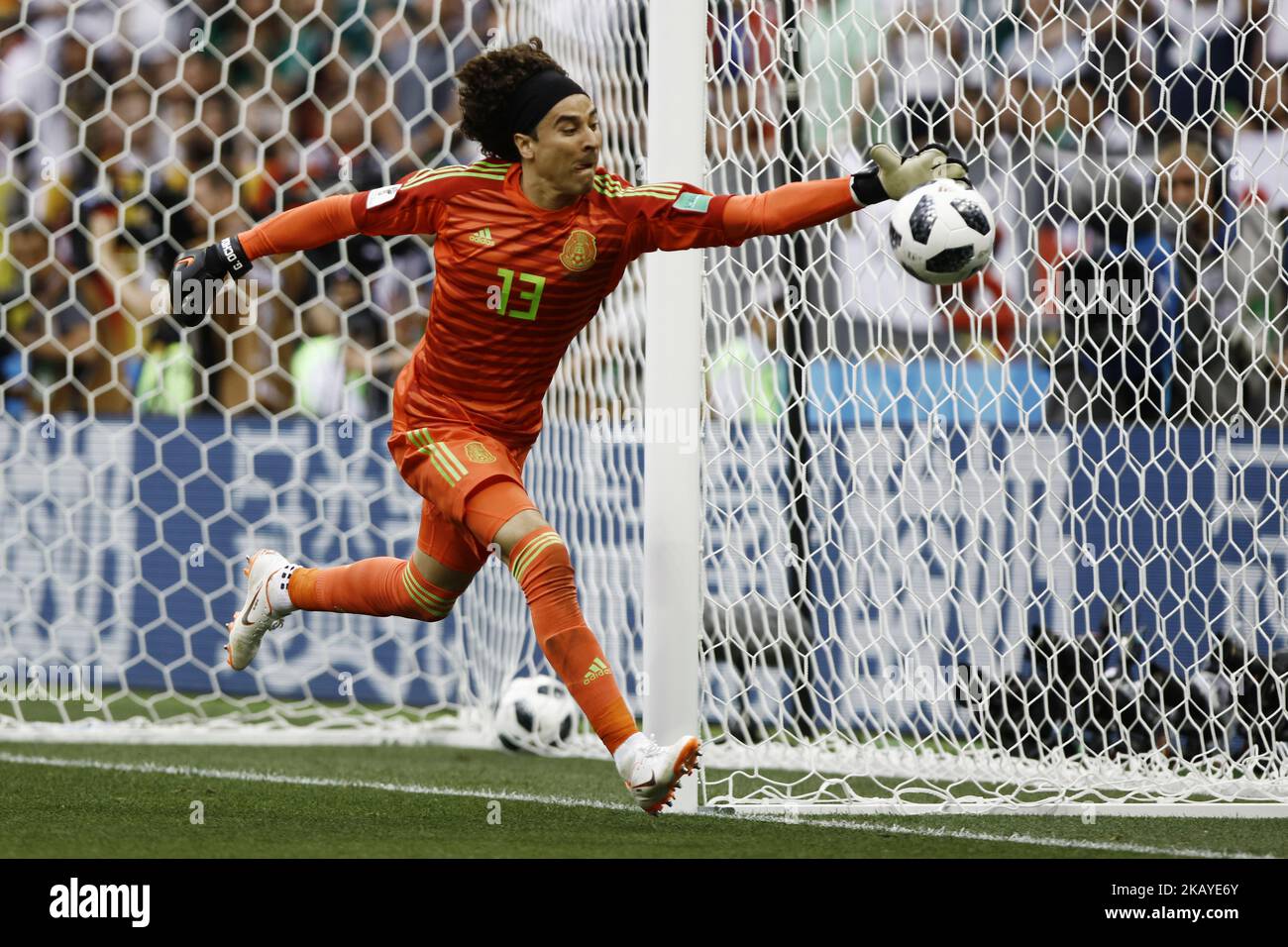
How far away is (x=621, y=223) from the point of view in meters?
4.54

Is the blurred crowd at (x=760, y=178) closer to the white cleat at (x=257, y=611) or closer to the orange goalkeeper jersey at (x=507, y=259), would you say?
the orange goalkeeper jersey at (x=507, y=259)

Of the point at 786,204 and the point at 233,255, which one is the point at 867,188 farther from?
the point at 233,255

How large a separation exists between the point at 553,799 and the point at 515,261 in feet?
5.95

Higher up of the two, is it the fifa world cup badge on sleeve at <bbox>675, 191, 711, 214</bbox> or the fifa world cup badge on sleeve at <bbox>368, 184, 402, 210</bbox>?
the fifa world cup badge on sleeve at <bbox>368, 184, 402, 210</bbox>

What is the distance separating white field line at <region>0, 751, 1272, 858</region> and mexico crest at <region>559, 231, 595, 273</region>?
1649 millimetres

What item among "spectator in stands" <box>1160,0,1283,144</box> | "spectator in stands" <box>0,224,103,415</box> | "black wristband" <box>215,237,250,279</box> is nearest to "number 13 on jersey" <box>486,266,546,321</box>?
"black wristband" <box>215,237,250,279</box>

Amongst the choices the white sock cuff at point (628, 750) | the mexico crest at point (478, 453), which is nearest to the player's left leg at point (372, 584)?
the mexico crest at point (478, 453)

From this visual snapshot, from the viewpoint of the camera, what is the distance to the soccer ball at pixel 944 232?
4.09 meters

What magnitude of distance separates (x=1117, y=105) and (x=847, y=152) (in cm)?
131

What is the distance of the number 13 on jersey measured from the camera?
449 cm

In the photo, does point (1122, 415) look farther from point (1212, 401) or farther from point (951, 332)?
point (951, 332)

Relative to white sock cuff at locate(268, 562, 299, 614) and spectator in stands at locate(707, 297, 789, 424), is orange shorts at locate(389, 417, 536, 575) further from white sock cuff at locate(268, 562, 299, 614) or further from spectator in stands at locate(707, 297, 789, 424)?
spectator in stands at locate(707, 297, 789, 424)

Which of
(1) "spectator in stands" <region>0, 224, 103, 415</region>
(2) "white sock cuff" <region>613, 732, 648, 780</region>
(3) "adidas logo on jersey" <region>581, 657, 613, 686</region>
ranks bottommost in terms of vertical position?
(2) "white sock cuff" <region>613, 732, 648, 780</region>
